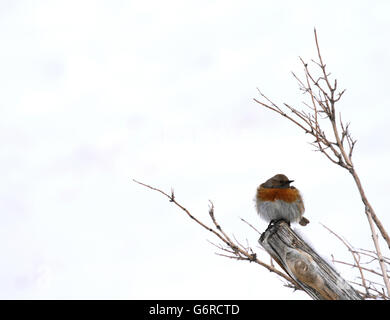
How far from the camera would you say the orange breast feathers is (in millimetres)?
7199

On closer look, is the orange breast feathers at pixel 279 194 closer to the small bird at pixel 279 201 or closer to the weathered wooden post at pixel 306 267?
the small bird at pixel 279 201

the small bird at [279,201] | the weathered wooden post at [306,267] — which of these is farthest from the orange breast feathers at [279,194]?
the weathered wooden post at [306,267]

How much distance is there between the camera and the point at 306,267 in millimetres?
3611

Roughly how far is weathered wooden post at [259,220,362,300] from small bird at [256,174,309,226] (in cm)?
306

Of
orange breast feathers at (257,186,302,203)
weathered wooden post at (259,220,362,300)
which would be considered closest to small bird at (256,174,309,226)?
orange breast feathers at (257,186,302,203)

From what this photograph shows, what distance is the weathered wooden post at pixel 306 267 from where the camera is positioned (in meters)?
3.47

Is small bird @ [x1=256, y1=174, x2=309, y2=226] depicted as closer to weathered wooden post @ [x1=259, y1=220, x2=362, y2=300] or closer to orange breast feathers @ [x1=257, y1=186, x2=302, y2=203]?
orange breast feathers @ [x1=257, y1=186, x2=302, y2=203]

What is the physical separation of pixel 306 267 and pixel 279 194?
12.0 feet

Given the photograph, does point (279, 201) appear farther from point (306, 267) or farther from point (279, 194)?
point (306, 267)

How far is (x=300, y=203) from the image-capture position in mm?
7320

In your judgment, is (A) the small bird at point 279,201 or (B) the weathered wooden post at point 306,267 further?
(A) the small bird at point 279,201

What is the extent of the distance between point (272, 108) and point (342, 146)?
2.49ft
